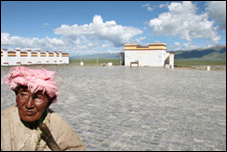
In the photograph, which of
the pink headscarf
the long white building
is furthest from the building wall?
the pink headscarf

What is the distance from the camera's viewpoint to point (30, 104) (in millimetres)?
1537

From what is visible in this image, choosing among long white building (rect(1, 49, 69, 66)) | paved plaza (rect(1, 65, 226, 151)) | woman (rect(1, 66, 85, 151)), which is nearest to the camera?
woman (rect(1, 66, 85, 151))

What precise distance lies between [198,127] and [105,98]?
200 inches

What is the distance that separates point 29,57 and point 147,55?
2212 centimetres

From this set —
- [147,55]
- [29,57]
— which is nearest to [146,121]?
[29,57]

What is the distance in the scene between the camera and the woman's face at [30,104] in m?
1.54

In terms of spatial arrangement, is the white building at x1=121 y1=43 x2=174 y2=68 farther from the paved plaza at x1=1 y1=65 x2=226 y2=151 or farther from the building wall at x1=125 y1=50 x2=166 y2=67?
the paved plaza at x1=1 y1=65 x2=226 y2=151

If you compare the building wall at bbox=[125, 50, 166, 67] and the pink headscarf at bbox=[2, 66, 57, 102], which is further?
the building wall at bbox=[125, 50, 166, 67]

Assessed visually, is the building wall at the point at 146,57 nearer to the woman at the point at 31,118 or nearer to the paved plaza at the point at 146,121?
the paved plaza at the point at 146,121

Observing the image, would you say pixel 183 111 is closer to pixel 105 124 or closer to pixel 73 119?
pixel 105 124

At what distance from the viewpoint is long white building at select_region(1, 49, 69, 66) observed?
99.2ft

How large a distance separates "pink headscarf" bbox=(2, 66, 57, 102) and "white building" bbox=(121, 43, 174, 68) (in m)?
36.0

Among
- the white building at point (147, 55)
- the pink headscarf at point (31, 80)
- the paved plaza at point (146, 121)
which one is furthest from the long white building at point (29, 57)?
the pink headscarf at point (31, 80)

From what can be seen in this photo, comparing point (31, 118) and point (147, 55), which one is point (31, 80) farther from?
point (147, 55)
